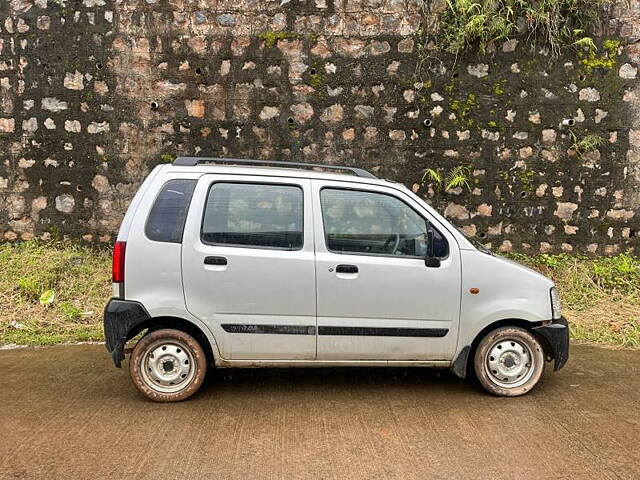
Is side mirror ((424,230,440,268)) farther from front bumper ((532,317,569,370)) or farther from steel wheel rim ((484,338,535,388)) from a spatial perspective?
front bumper ((532,317,569,370))

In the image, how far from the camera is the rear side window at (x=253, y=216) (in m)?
4.52

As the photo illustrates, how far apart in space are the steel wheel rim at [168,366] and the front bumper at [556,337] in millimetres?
2696

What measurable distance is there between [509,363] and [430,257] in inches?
41.4

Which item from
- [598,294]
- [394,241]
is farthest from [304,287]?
[598,294]

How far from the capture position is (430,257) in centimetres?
459

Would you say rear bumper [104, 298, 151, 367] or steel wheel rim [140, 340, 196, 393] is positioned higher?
rear bumper [104, 298, 151, 367]

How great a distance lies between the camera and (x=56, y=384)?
4.97 metres

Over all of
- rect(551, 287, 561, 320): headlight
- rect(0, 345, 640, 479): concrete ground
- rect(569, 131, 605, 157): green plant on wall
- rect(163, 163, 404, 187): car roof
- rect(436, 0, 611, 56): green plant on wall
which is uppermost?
rect(436, 0, 611, 56): green plant on wall

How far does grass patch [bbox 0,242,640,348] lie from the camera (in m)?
6.45

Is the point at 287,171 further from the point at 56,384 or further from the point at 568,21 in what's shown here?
the point at 568,21

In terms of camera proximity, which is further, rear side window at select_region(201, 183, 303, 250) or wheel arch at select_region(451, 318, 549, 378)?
wheel arch at select_region(451, 318, 549, 378)

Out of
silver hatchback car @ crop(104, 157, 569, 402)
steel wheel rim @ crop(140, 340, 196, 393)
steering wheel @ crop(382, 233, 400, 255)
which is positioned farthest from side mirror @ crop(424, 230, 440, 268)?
steel wheel rim @ crop(140, 340, 196, 393)

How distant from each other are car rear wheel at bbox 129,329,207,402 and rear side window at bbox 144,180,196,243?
721 millimetres

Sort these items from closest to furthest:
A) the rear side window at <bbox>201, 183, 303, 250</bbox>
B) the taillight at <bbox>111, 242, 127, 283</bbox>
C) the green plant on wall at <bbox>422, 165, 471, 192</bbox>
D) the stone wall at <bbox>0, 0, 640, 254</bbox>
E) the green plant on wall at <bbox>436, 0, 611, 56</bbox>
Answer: the taillight at <bbox>111, 242, 127, 283</bbox>
the rear side window at <bbox>201, 183, 303, 250</bbox>
the green plant on wall at <bbox>436, 0, 611, 56</bbox>
the stone wall at <bbox>0, 0, 640, 254</bbox>
the green plant on wall at <bbox>422, 165, 471, 192</bbox>
